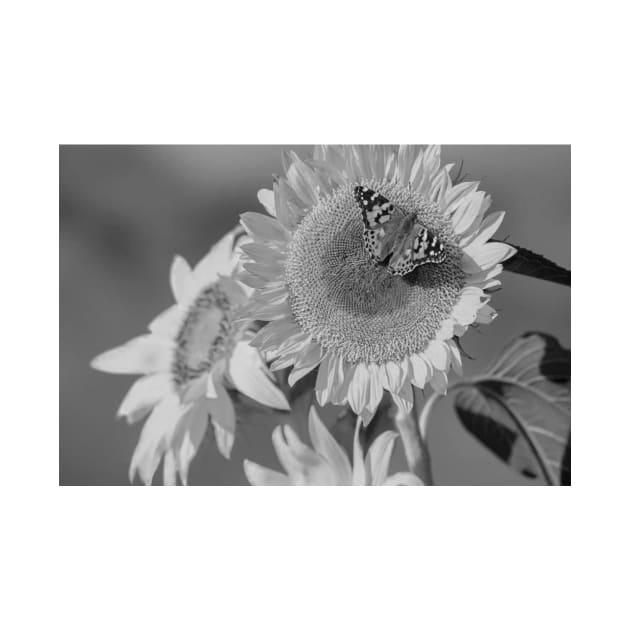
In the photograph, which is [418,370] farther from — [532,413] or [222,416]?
[222,416]

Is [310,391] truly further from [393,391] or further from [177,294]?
[177,294]

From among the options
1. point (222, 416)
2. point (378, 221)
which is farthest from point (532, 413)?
point (222, 416)

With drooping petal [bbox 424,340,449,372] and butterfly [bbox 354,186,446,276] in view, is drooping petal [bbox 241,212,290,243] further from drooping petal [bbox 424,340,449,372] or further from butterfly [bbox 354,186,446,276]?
drooping petal [bbox 424,340,449,372]

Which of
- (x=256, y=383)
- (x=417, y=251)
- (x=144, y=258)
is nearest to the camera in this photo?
(x=417, y=251)

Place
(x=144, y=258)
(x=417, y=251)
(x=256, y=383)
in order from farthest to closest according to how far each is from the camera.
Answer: (x=144, y=258), (x=256, y=383), (x=417, y=251)

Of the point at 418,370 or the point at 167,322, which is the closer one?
the point at 418,370

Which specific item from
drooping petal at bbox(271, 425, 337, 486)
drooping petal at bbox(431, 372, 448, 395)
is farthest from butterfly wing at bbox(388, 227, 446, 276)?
drooping petal at bbox(271, 425, 337, 486)

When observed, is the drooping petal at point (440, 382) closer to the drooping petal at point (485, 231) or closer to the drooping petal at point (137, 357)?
the drooping petal at point (485, 231)

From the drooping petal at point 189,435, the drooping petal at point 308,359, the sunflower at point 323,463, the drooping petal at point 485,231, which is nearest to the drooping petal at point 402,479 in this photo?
the sunflower at point 323,463
